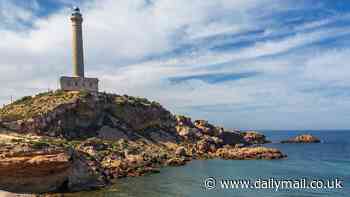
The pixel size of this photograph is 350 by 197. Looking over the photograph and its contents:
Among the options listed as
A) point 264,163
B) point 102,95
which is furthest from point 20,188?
point 102,95

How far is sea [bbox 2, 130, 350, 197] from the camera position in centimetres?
4606

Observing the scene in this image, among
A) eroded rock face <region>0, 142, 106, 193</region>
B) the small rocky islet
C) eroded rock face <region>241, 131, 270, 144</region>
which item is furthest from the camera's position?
eroded rock face <region>241, 131, 270, 144</region>

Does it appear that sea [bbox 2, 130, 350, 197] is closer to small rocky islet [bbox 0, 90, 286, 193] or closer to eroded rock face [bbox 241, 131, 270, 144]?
small rocky islet [bbox 0, 90, 286, 193]

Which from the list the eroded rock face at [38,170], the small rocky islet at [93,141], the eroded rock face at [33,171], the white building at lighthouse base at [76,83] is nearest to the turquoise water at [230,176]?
the eroded rock face at [38,170]

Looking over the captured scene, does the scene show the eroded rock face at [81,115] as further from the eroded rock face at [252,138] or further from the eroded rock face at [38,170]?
the eroded rock face at [38,170]

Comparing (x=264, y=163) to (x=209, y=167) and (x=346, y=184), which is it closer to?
(x=209, y=167)

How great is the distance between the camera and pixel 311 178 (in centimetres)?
5691

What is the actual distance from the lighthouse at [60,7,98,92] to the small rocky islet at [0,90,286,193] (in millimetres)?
2854

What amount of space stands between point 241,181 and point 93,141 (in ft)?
106

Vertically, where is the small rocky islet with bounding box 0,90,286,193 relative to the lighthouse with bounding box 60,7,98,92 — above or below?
below

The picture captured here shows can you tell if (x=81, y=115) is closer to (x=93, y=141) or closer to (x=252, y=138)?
(x=93, y=141)

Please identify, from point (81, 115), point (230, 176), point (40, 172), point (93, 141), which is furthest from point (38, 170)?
point (81, 115)

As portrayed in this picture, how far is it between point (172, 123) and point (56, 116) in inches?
1190

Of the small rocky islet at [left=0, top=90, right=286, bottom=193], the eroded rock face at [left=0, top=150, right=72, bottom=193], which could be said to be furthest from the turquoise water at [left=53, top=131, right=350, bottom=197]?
the eroded rock face at [left=0, top=150, right=72, bottom=193]
